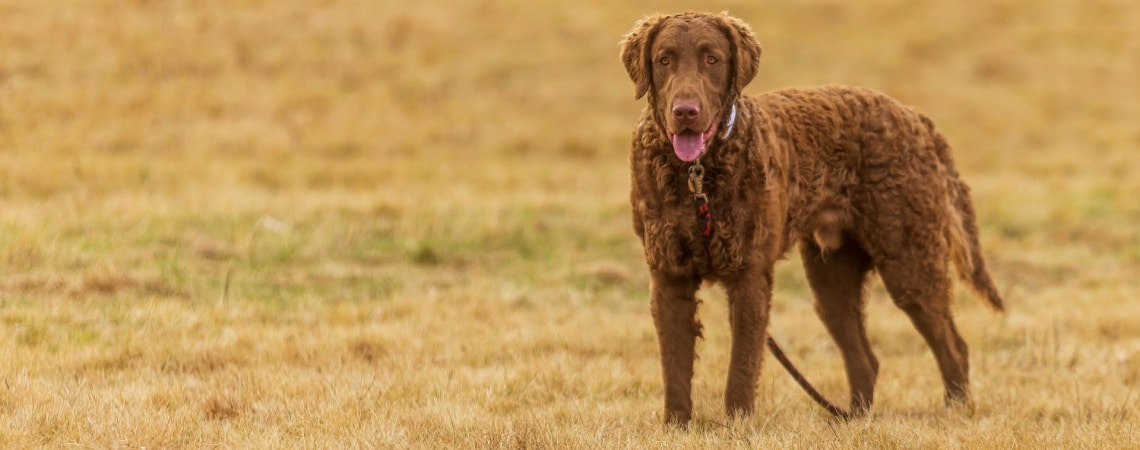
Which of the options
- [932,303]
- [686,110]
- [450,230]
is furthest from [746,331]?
[450,230]

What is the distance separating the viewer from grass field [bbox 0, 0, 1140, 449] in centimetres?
549

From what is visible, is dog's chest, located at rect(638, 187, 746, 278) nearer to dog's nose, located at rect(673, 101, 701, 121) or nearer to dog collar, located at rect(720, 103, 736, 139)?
dog collar, located at rect(720, 103, 736, 139)

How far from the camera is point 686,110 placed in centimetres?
480

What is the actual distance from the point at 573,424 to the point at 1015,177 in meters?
13.4

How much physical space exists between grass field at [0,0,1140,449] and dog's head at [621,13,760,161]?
125 cm

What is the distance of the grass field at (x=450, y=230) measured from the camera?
5.49m

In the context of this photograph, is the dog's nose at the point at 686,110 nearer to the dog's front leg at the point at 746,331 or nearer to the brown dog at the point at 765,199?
the brown dog at the point at 765,199

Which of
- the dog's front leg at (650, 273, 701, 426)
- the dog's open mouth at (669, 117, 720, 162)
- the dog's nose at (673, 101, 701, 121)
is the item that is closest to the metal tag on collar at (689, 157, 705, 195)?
the dog's open mouth at (669, 117, 720, 162)

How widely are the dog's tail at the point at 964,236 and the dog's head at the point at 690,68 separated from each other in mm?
1727

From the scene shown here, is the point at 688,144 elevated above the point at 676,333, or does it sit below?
above

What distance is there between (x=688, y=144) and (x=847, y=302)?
1.95 m

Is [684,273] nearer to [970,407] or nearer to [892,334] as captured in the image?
[970,407]

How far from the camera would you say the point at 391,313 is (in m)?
8.01

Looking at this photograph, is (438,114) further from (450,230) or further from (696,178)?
(696,178)
